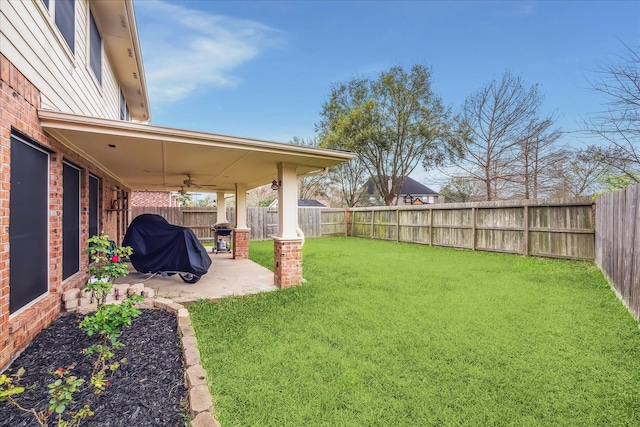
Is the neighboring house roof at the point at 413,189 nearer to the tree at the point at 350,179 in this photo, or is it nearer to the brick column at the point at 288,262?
the tree at the point at 350,179

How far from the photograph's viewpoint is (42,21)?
332cm

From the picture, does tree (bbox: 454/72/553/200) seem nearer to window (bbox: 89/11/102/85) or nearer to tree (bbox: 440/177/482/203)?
tree (bbox: 440/177/482/203)

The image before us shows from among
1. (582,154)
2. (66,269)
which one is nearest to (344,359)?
(66,269)

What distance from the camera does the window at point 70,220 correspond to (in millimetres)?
4132

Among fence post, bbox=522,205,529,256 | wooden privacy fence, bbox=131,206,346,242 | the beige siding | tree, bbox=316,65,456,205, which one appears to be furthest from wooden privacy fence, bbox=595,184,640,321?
tree, bbox=316,65,456,205

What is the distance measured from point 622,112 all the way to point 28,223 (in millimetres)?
10640

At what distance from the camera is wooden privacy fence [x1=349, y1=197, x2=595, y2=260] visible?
770cm

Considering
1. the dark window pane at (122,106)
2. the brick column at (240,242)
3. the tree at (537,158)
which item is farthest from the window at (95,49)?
the tree at (537,158)

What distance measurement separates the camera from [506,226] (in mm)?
9336

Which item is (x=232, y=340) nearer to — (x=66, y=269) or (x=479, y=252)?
(x=66, y=269)

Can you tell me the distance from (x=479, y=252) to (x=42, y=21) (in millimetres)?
10534

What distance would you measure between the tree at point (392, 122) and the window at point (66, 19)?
15.6 meters

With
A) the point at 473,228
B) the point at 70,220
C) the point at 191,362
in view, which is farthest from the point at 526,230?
the point at 70,220

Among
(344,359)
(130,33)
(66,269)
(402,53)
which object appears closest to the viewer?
(344,359)
